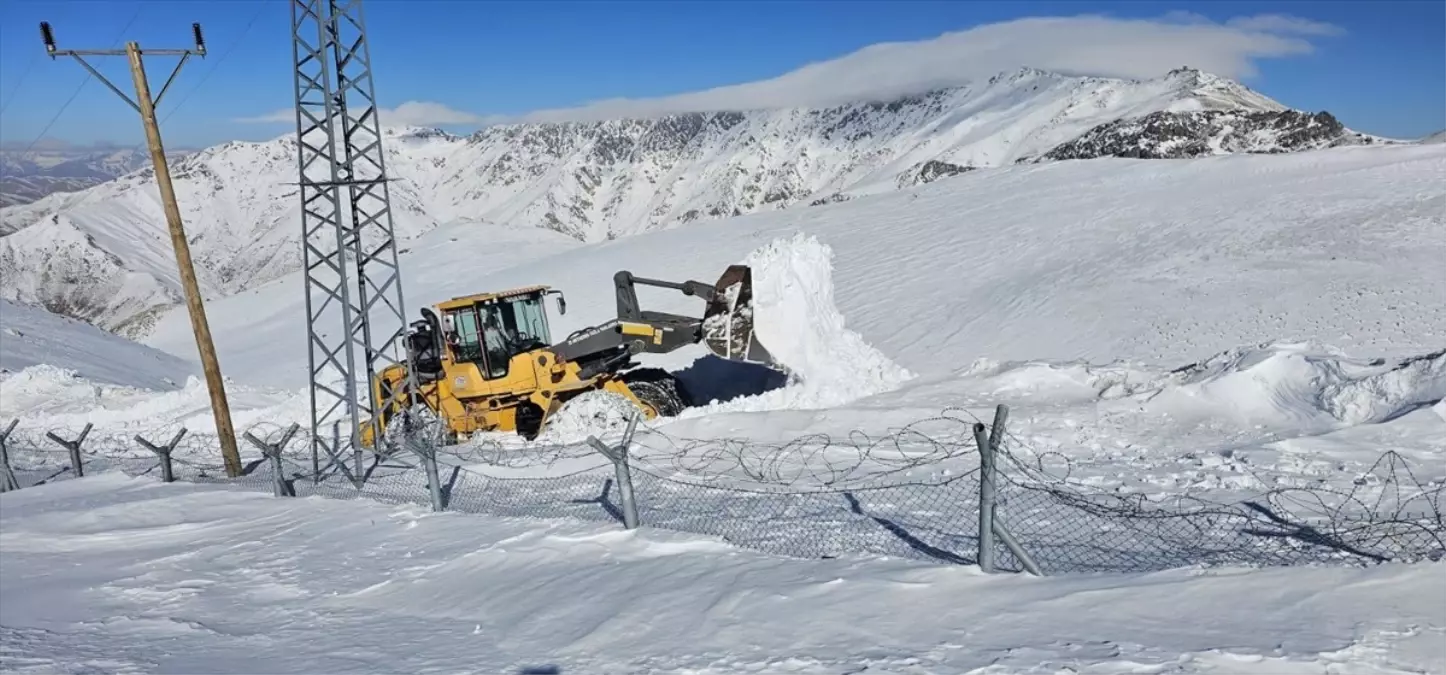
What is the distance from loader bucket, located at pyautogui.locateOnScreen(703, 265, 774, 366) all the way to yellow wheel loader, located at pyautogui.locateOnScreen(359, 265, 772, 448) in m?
0.02

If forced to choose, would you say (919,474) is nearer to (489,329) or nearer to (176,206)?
(489,329)

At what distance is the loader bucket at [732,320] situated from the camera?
625 inches

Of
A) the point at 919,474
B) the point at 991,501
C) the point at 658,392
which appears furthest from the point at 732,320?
the point at 991,501

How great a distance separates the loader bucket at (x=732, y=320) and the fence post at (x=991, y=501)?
936 centimetres

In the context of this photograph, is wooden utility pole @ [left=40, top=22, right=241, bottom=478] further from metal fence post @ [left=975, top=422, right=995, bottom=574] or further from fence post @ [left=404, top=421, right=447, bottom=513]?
metal fence post @ [left=975, top=422, right=995, bottom=574]

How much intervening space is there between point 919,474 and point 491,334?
7.84 meters

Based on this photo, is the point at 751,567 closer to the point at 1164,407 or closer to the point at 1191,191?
the point at 1164,407

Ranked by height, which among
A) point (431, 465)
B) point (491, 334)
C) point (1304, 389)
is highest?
point (491, 334)

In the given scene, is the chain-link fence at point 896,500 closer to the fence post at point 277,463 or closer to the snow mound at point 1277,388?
the fence post at point 277,463

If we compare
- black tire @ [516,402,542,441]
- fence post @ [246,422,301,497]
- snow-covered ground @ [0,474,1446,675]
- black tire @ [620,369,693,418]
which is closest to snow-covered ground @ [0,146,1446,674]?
snow-covered ground @ [0,474,1446,675]

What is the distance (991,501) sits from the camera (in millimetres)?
6480

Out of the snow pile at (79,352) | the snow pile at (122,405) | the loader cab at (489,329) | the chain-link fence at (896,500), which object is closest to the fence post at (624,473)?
the chain-link fence at (896,500)

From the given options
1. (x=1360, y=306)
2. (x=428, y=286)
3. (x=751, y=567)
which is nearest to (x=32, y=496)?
(x=751, y=567)

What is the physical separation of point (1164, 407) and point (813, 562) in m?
8.02
